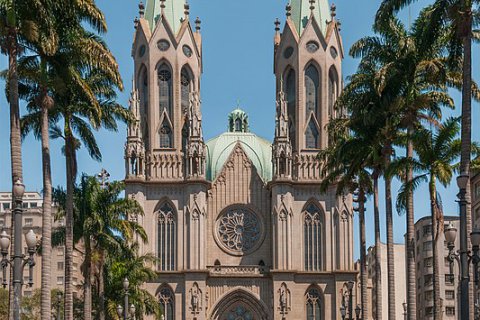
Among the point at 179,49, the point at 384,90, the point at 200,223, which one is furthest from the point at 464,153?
the point at 179,49

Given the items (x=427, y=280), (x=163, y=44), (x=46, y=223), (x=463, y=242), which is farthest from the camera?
(x=427, y=280)

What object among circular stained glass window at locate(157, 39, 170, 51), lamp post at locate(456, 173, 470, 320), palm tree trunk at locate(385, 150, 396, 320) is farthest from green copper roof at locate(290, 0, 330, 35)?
lamp post at locate(456, 173, 470, 320)

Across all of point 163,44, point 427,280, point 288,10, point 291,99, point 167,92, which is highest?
point 288,10

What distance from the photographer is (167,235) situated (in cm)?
9531

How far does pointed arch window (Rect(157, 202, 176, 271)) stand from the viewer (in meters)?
94.8

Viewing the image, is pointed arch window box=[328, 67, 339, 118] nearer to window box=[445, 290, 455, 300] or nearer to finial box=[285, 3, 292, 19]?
finial box=[285, 3, 292, 19]

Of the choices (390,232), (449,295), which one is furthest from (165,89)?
(390,232)

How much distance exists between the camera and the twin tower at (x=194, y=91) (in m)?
95.6

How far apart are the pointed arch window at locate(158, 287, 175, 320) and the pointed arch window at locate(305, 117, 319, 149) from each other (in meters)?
16.7

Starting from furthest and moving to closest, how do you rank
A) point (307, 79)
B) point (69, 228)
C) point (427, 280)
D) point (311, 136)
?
point (427, 280) → point (307, 79) → point (311, 136) → point (69, 228)

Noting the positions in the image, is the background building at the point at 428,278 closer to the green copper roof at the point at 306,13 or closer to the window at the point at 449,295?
the window at the point at 449,295

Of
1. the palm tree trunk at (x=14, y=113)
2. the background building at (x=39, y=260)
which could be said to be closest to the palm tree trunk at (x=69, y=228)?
the palm tree trunk at (x=14, y=113)

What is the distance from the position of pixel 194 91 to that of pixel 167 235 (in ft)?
40.5

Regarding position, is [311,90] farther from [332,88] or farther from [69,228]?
[69,228]
